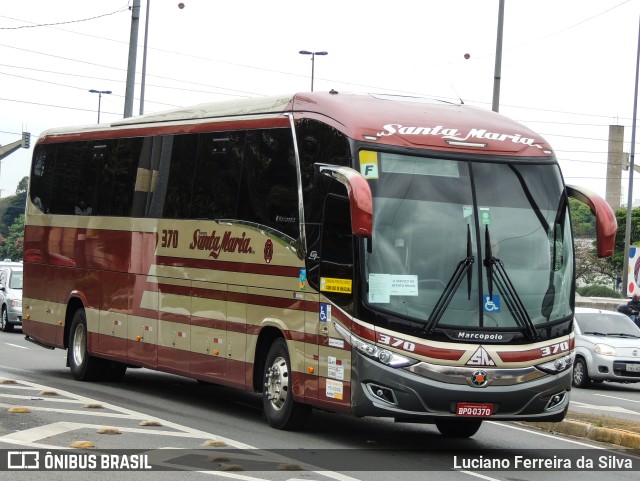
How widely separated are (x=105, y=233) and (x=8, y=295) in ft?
51.9

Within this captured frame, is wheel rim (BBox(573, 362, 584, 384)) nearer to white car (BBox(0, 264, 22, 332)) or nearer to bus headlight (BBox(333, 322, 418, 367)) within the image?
bus headlight (BBox(333, 322, 418, 367))

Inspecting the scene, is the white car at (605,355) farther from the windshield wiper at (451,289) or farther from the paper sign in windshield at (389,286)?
the paper sign in windshield at (389,286)

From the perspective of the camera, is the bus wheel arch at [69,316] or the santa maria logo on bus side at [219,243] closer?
the santa maria logo on bus side at [219,243]

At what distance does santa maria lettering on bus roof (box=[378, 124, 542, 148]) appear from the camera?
1345cm

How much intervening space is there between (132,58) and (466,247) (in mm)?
17433

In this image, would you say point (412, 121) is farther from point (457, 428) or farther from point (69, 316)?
point (69, 316)

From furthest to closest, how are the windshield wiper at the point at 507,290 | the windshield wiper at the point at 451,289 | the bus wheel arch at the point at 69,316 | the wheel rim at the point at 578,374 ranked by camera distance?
1. the wheel rim at the point at 578,374
2. the bus wheel arch at the point at 69,316
3. the windshield wiper at the point at 507,290
4. the windshield wiper at the point at 451,289

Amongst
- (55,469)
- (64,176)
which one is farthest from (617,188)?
(55,469)

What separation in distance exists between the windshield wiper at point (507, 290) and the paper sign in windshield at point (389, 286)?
2.60 ft

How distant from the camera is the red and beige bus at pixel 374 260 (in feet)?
41.9

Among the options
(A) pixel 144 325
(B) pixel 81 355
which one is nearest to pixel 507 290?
(A) pixel 144 325

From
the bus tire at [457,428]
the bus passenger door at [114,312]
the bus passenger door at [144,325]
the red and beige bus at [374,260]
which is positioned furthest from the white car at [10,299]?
the bus tire at [457,428]

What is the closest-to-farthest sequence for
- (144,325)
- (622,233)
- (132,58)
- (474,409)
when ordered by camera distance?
(474,409) < (144,325) < (132,58) < (622,233)

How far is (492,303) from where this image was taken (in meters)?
12.9
